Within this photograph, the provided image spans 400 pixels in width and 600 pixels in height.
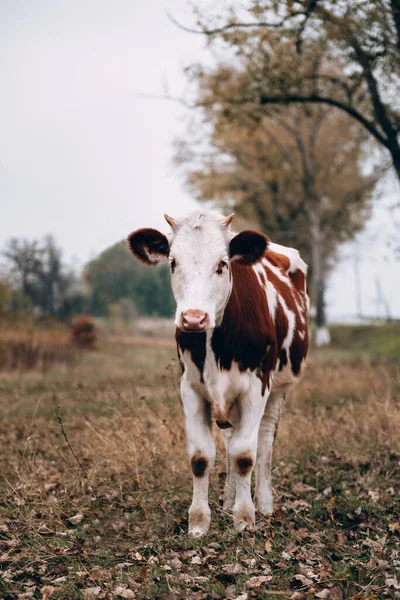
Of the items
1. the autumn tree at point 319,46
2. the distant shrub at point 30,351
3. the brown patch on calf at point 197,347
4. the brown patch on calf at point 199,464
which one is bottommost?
the distant shrub at point 30,351

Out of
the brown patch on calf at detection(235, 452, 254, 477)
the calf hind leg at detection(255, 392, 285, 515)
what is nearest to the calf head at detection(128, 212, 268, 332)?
the brown patch on calf at detection(235, 452, 254, 477)

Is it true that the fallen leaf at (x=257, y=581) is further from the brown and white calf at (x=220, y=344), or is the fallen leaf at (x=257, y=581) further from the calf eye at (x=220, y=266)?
the calf eye at (x=220, y=266)

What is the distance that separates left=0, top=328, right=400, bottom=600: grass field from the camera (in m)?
4.76

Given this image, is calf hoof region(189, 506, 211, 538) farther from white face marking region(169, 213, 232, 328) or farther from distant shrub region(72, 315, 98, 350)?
distant shrub region(72, 315, 98, 350)

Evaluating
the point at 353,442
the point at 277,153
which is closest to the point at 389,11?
the point at 353,442

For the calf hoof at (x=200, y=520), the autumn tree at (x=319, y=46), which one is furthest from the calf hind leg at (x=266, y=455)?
the autumn tree at (x=319, y=46)

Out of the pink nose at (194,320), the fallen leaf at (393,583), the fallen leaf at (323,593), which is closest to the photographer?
the fallen leaf at (323,593)

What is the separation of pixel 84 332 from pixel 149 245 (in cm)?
2366

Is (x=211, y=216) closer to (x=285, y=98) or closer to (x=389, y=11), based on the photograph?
(x=389, y=11)

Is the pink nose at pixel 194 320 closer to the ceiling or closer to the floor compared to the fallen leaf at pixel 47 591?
closer to the ceiling

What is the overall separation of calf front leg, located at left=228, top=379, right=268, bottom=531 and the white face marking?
0.75 m

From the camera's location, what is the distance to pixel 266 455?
6566 millimetres

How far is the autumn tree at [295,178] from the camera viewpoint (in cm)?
3219

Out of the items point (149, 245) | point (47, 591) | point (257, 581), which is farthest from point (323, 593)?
point (149, 245)
